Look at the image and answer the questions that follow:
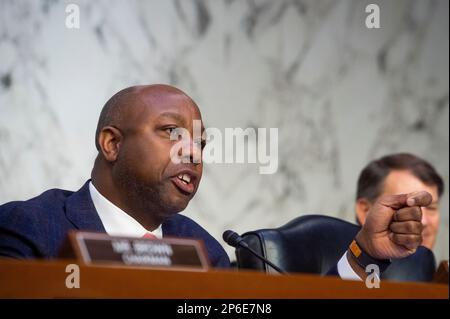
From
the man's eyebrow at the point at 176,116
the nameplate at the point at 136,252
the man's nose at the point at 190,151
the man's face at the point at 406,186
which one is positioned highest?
the man's face at the point at 406,186

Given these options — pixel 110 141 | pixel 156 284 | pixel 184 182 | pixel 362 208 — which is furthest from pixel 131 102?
pixel 362 208

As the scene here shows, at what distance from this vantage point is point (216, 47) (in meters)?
2.99

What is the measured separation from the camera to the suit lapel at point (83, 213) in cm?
195

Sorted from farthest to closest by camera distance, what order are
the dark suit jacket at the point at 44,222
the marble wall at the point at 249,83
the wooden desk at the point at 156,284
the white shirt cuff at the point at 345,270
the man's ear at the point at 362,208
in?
the man's ear at the point at 362,208 < the marble wall at the point at 249,83 < the white shirt cuff at the point at 345,270 < the dark suit jacket at the point at 44,222 < the wooden desk at the point at 156,284

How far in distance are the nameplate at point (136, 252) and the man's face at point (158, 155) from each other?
51 cm

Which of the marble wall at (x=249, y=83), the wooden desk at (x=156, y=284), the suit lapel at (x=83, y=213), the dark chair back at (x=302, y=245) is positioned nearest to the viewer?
the wooden desk at (x=156, y=284)

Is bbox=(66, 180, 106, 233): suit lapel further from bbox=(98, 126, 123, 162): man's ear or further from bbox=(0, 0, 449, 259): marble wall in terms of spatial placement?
bbox=(0, 0, 449, 259): marble wall

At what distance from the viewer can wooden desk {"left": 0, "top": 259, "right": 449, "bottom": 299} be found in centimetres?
132

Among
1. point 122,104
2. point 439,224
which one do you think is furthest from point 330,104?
point 122,104

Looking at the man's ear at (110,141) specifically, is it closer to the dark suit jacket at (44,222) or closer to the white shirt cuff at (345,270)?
the dark suit jacket at (44,222)

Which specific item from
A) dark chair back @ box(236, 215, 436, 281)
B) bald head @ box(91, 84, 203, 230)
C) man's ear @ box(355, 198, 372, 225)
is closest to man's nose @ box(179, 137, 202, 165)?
bald head @ box(91, 84, 203, 230)

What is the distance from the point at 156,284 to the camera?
135 cm

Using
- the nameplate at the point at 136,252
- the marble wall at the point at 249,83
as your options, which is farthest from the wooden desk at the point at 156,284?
the marble wall at the point at 249,83

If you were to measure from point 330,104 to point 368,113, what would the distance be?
0.18 metres
